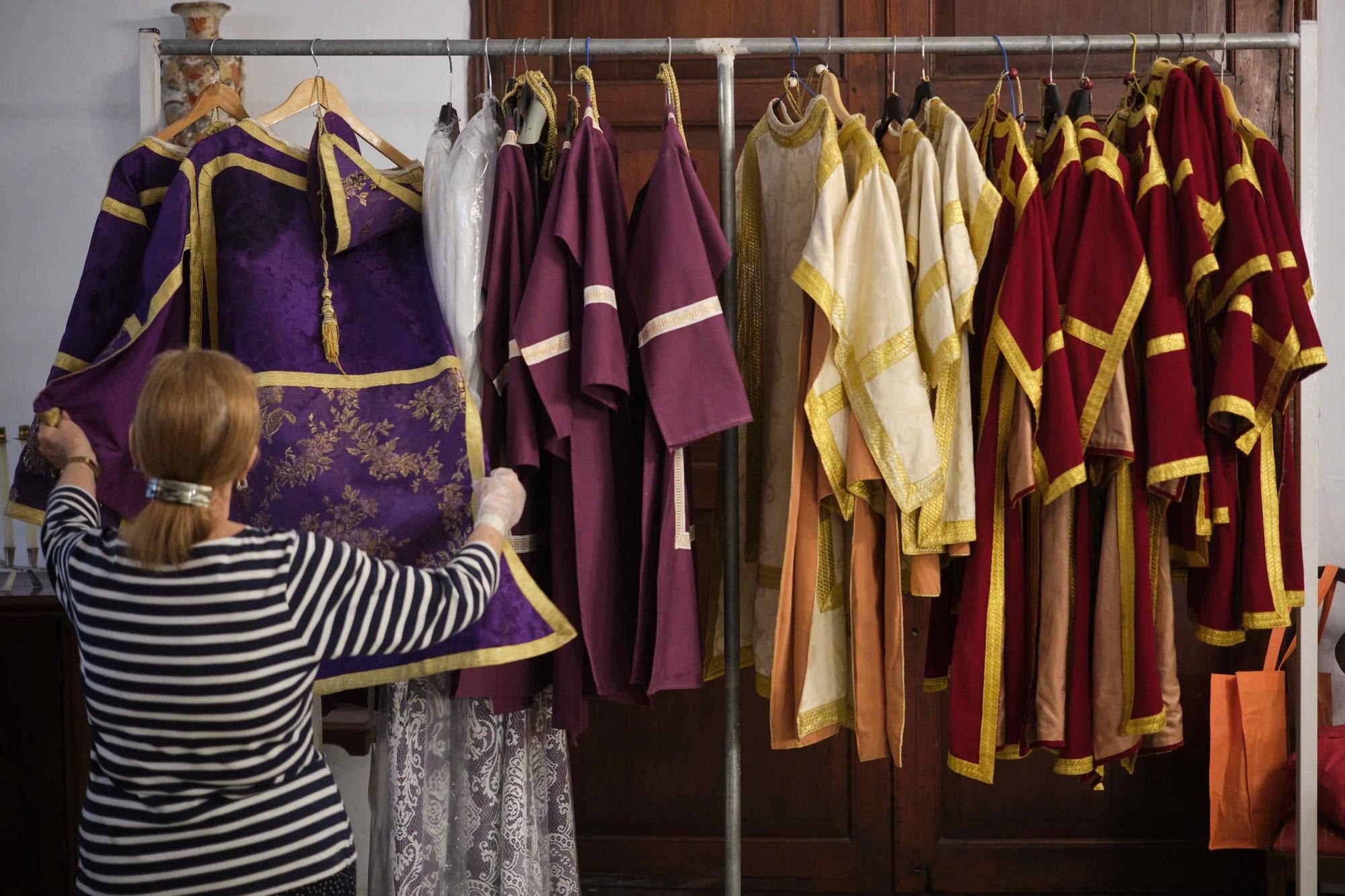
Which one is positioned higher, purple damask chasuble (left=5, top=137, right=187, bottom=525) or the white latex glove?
purple damask chasuble (left=5, top=137, right=187, bottom=525)

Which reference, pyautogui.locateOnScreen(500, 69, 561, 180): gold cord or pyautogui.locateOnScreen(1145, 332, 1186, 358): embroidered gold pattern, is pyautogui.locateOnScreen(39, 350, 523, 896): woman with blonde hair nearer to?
pyautogui.locateOnScreen(500, 69, 561, 180): gold cord

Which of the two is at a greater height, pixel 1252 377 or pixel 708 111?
pixel 708 111

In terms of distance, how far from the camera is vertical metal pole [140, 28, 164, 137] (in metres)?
1.99

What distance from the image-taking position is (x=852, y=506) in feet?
5.90

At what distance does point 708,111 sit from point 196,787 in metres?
1.94

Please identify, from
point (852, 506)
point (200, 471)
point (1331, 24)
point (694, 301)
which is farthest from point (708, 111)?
point (200, 471)

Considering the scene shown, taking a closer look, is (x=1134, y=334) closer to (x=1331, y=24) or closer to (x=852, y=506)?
(x=852, y=506)

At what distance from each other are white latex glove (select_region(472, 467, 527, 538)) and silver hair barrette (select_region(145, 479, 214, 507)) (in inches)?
17.0

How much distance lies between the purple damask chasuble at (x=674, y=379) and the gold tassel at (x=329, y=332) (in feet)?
1.65

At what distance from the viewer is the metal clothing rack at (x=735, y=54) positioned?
1.94 meters

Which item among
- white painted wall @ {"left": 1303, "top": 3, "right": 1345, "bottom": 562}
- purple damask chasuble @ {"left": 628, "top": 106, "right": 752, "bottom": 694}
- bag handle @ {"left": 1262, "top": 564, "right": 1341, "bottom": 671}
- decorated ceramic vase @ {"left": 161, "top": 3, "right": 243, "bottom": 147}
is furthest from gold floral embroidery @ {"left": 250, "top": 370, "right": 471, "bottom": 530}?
white painted wall @ {"left": 1303, "top": 3, "right": 1345, "bottom": 562}

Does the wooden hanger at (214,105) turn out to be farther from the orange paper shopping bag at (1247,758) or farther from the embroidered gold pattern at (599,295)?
the orange paper shopping bag at (1247,758)

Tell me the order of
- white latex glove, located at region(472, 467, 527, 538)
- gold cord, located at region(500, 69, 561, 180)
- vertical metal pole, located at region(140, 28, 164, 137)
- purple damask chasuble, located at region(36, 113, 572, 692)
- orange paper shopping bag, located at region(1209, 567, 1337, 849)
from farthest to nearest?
orange paper shopping bag, located at region(1209, 567, 1337, 849), vertical metal pole, located at region(140, 28, 164, 137), gold cord, located at region(500, 69, 561, 180), purple damask chasuble, located at region(36, 113, 572, 692), white latex glove, located at region(472, 467, 527, 538)

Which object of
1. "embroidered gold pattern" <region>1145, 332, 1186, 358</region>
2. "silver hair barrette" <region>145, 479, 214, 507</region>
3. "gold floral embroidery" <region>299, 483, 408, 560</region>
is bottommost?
"gold floral embroidery" <region>299, 483, 408, 560</region>
